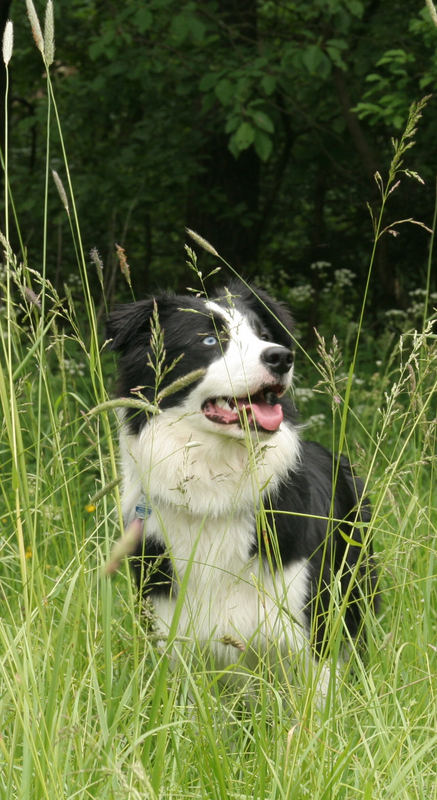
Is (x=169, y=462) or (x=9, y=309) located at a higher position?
(x=9, y=309)

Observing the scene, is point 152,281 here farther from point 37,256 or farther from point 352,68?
point 352,68

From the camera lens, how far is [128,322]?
3021 mm

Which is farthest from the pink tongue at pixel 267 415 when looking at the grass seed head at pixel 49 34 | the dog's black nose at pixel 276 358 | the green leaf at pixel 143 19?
the green leaf at pixel 143 19

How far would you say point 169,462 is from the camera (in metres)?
2.89

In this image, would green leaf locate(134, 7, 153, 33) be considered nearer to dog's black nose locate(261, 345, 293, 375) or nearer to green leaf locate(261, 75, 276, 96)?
green leaf locate(261, 75, 276, 96)

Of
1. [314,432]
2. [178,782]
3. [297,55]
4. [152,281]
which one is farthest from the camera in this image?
[152,281]

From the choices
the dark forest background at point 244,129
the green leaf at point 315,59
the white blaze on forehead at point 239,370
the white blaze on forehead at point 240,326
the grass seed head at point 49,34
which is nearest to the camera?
the grass seed head at point 49,34

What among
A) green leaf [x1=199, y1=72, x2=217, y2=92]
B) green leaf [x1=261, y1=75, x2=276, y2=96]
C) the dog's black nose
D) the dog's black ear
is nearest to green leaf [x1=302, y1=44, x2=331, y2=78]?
green leaf [x1=261, y1=75, x2=276, y2=96]

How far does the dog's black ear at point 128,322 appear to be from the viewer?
3020 mm

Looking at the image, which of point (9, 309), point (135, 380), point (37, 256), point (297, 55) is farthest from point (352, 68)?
point (9, 309)

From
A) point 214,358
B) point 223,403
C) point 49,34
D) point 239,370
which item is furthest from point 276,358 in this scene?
point 49,34

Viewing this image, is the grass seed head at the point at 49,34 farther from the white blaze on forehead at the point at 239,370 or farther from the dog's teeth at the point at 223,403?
the dog's teeth at the point at 223,403

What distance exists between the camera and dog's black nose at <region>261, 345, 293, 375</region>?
8.30 ft

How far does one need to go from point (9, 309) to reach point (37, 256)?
8.38 meters
